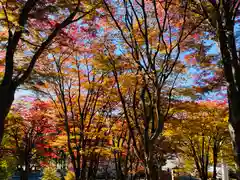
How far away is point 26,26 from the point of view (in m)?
6.29

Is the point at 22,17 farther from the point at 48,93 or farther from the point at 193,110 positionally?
the point at 193,110

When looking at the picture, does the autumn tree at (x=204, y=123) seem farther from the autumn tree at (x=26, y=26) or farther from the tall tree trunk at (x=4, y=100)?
the tall tree trunk at (x=4, y=100)

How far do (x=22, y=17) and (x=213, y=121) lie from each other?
8976 millimetres

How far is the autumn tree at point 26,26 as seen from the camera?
5.36m

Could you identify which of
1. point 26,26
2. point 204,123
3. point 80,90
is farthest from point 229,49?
point 204,123

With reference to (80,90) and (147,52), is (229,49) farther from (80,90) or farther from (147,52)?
(80,90)

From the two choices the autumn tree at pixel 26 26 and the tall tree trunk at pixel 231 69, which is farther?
the autumn tree at pixel 26 26

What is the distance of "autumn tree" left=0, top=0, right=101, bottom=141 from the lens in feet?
17.6

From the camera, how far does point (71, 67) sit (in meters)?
10.4

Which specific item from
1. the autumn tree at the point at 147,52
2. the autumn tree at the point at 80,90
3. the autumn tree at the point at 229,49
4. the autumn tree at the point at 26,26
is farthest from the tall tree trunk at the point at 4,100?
the autumn tree at the point at 229,49

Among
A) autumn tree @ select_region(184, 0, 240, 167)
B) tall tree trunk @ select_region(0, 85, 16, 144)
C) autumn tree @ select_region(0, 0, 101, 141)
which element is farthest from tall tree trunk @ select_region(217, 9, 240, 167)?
tall tree trunk @ select_region(0, 85, 16, 144)

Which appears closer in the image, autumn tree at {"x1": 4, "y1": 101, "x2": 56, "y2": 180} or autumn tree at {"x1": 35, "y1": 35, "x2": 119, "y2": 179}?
autumn tree at {"x1": 35, "y1": 35, "x2": 119, "y2": 179}

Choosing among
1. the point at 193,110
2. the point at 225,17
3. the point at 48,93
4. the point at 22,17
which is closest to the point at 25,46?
the point at 22,17

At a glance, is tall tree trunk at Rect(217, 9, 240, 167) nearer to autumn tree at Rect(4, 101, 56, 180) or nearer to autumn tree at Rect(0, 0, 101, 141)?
autumn tree at Rect(0, 0, 101, 141)
